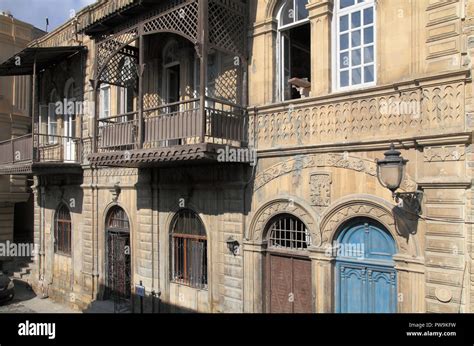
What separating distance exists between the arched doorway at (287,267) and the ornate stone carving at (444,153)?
272cm

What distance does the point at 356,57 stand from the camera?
771 cm

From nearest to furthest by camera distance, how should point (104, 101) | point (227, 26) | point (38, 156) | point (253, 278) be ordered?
point (253, 278) → point (227, 26) → point (38, 156) → point (104, 101)

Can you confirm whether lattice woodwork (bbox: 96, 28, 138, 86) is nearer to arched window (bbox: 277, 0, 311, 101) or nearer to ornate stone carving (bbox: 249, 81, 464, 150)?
arched window (bbox: 277, 0, 311, 101)

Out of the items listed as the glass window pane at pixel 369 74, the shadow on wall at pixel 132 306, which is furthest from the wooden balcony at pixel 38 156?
the glass window pane at pixel 369 74

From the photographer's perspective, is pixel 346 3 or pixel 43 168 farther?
pixel 43 168

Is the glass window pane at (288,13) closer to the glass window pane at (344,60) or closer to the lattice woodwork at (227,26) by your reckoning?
the lattice woodwork at (227,26)

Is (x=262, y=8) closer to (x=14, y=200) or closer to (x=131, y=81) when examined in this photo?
(x=131, y=81)

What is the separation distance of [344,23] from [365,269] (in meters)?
4.58

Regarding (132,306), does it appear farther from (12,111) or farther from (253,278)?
(12,111)

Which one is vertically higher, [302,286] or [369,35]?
[369,35]

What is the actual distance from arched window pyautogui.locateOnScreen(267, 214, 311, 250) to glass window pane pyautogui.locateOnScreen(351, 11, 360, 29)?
12.6ft

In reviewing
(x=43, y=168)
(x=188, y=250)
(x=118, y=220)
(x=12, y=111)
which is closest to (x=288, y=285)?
(x=188, y=250)

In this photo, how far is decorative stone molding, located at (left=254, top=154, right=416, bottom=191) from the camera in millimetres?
7094
